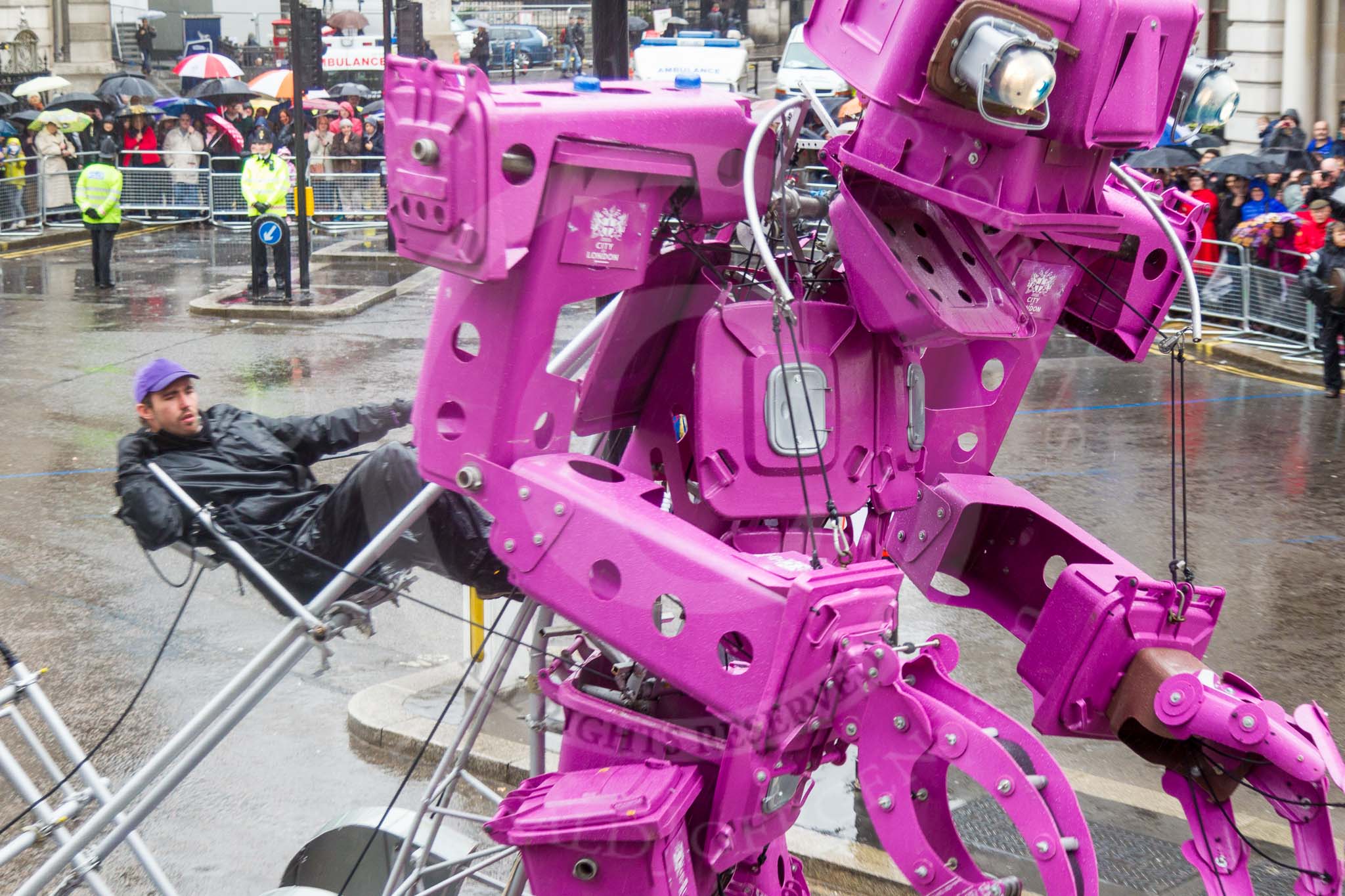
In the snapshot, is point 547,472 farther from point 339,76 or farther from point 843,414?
point 339,76

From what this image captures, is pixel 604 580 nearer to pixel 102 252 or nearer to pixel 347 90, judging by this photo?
pixel 102 252

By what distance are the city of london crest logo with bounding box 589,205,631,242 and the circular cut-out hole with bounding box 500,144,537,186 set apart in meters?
0.20

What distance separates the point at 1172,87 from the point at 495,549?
1.87 m

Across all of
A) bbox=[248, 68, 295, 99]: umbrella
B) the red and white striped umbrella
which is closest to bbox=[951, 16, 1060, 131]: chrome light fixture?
bbox=[248, 68, 295, 99]: umbrella

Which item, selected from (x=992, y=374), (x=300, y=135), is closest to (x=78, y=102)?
(x=300, y=135)

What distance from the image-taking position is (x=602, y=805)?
313 centimetres

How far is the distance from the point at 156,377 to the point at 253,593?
88 centimetres

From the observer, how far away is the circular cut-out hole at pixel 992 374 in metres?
4.08

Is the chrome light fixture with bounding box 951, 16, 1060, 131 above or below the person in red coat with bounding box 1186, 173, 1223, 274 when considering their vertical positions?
above

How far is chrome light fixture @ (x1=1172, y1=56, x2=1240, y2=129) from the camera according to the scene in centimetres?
361

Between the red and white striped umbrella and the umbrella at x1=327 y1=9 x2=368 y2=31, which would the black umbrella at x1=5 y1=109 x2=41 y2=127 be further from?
the umbrella at x1=327 y1=9 x2=368 y2=31

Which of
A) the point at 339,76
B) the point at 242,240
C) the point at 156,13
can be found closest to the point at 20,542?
the point at 242,240

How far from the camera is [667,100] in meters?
3.29

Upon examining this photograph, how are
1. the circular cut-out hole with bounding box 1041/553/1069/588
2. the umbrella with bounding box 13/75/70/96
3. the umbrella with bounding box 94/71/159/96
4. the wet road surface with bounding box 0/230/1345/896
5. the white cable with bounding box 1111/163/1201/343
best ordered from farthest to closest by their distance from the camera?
the umbrella with bounding box 13/75/70/96, the umbrella with bounding box 94/71/159/96, the wet road surface with bounding box 0/230/1345/896, the circular cut-out hole with bounding box 1041/553/1069/588, the white cable with bounding box 1111/163/1201/343
